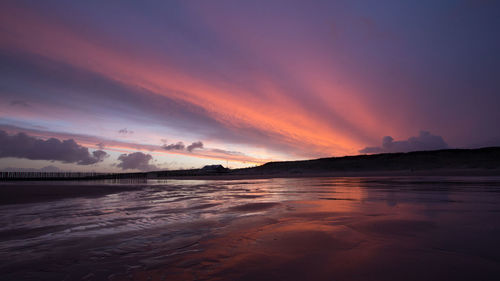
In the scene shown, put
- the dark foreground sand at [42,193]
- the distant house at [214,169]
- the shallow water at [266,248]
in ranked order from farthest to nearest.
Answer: the distant house at [214,169]
the dark foreground sand at [42,193]
the shallow water at [266,248]

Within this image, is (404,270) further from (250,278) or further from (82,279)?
(82,279)

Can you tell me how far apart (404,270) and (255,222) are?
3.18m

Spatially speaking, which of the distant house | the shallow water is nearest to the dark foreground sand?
the shallow water

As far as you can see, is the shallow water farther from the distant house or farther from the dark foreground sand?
the distant house

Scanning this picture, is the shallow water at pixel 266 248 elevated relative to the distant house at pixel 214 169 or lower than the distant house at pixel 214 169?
elevated

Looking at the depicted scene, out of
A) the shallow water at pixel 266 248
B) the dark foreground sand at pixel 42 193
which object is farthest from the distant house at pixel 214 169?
the shallow water at pixel 266 248

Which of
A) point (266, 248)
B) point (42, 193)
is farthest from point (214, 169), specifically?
point (266, 248)

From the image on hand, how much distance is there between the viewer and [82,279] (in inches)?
103

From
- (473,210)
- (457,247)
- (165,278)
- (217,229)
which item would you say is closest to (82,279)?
(165,278)

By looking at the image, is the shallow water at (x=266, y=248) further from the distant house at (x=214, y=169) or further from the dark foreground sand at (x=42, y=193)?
the distant house at (x=214, y=169)

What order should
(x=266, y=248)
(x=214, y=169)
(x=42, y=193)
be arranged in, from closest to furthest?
(x=266, y=248)
(x=42, y=193)
(x=214, y=169)

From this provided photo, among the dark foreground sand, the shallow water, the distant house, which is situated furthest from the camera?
the distant house

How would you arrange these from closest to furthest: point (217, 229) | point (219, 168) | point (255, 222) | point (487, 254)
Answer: point (487, 254) < point (217, 229) < point (255, 222) < point (219, 168)

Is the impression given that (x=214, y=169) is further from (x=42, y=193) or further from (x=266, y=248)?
(x=266, y=248)
